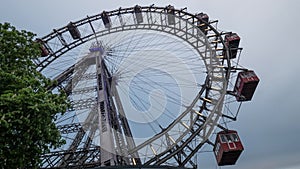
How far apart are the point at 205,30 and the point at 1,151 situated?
18.5m

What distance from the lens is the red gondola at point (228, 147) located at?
50.4ft

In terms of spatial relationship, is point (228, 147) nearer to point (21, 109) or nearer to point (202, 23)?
point (202, 23)

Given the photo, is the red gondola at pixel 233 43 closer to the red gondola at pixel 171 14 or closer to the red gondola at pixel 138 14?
the red gondola at pixel 171 14

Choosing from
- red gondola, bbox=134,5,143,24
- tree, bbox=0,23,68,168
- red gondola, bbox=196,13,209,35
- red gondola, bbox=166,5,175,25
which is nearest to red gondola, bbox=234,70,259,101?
red gondola, bbox=196,13,209,35

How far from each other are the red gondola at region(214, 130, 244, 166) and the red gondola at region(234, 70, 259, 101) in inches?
131

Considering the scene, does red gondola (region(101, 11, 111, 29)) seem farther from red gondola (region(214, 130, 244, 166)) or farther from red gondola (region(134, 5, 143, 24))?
red gondola (region(214, 130, 244, 166))

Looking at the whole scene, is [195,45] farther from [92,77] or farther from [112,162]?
[112,162]

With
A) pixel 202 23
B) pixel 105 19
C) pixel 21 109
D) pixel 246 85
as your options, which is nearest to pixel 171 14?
pixel 202 23

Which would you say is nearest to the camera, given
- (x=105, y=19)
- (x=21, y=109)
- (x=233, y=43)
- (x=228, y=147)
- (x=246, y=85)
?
(x=21, y=109)

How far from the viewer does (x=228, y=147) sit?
15.5 meters

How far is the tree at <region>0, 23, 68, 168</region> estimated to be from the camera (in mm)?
6402

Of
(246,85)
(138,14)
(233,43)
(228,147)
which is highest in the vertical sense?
(138,14)

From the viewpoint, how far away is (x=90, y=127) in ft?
57.2

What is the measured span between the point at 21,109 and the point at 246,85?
1560 centimetres
